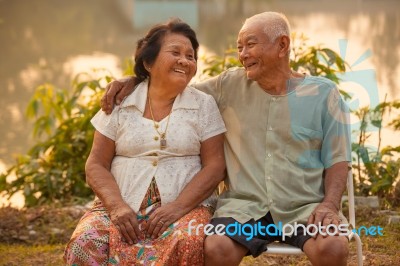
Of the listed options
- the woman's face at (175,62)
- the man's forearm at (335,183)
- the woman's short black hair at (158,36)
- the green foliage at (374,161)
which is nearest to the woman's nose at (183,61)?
the woman's face at (175,62)

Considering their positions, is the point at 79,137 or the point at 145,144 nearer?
the point at 145,144

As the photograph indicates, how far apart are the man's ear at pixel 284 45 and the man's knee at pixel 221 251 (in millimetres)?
795

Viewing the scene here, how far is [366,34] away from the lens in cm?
996

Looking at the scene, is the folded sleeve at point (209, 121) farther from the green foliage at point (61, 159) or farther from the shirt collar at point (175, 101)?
the green foliage at point (61, 159)

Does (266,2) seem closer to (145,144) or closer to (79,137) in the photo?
(79,137)

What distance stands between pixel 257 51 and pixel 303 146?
1.38 ft

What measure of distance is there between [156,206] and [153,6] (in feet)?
34.2

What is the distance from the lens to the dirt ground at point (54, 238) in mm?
3764

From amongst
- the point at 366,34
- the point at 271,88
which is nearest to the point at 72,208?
the point at 271,88

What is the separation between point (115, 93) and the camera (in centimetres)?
327

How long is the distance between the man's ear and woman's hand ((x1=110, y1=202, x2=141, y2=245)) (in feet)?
2.88

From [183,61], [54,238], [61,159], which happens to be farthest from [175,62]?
[61,159]

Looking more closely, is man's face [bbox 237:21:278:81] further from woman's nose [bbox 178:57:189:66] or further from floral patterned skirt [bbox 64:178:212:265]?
floral patterned skirt [bbox 64:178:212:265]

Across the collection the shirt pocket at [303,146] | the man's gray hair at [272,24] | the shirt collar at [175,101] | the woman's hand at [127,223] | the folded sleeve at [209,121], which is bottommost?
the woman's hand at [127,223]
